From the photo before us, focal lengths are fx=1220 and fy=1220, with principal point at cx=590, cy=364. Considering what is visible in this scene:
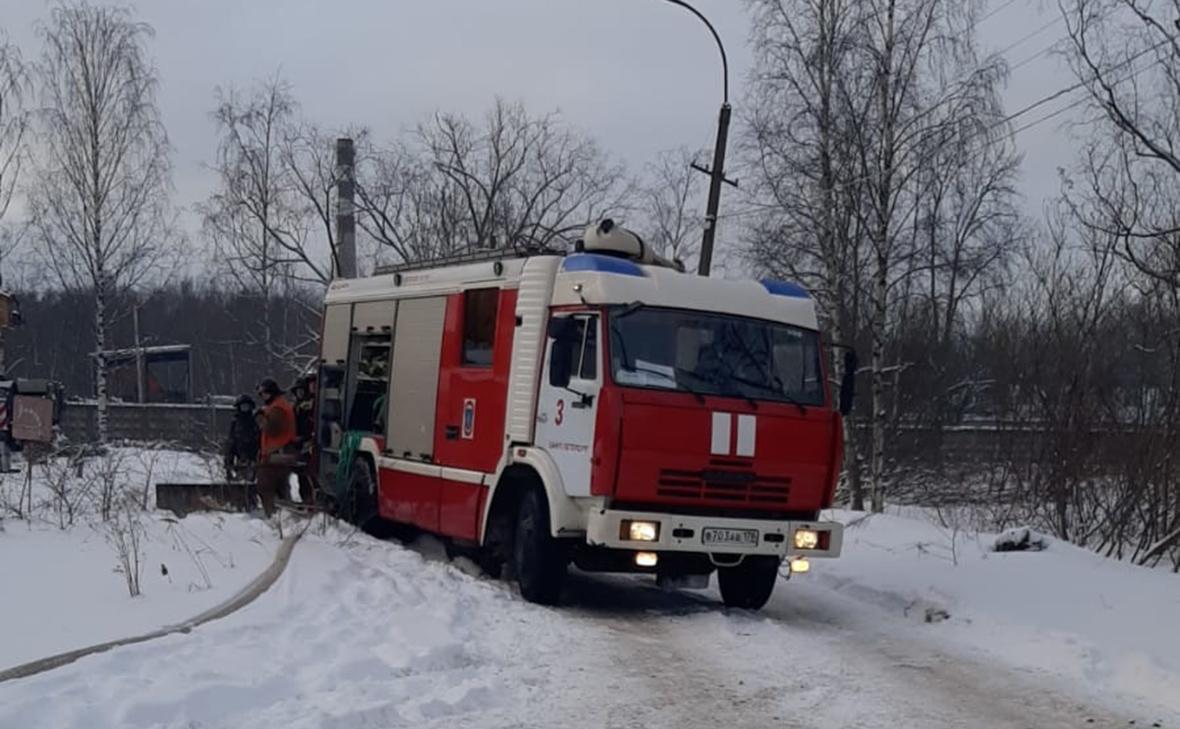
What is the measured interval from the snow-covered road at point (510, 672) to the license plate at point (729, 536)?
68 cm

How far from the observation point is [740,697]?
24.3 ft

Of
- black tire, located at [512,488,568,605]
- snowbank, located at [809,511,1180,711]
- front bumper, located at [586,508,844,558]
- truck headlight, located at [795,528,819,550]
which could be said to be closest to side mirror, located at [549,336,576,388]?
black tire, located at [512,488,568,605]

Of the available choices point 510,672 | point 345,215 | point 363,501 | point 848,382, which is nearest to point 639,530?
point 510,672

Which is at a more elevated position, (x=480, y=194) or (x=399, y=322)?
(x=480, y=194)

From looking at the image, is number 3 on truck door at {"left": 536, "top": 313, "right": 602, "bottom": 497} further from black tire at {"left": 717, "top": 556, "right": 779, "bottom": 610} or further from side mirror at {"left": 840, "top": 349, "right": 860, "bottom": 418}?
side mirror at {"left": 840, "top": 349, "right": 860, "bottom": 418}

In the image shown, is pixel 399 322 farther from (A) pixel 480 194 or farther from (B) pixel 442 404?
(A) pixel 480 194

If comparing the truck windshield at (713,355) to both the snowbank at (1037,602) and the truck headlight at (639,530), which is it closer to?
the truck headlight at (639,530)

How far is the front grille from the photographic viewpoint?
975cm

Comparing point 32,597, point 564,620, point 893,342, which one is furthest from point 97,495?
point 893,342

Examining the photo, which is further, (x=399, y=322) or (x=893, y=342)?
(x=893, y=342)

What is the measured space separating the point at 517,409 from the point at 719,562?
225 cm

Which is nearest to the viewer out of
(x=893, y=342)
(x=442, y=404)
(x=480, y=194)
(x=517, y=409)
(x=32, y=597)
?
(x=32, y=597)

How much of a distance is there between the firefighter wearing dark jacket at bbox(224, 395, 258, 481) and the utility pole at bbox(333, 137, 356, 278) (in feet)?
20.9

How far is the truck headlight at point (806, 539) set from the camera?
10188 mm
